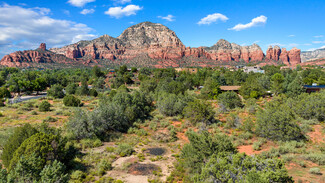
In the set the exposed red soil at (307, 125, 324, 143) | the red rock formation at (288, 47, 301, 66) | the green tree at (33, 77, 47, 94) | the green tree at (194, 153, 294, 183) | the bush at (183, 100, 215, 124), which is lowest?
the exposed red soil at (307, 125, 324, 143)

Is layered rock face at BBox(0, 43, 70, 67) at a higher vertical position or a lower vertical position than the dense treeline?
higher

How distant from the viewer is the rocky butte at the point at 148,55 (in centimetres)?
15450

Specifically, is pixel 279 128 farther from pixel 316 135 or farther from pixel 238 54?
pixel 238 54

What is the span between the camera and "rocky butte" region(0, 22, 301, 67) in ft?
507

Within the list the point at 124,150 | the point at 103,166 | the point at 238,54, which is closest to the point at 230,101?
the point at 124,150

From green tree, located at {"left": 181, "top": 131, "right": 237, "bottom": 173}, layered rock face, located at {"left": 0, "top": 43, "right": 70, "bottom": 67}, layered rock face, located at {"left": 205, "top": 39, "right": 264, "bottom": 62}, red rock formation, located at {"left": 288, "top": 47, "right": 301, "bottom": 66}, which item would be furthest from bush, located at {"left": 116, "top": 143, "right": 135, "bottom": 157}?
red rock formation, located at {"left": 288, "top": 47, "right": 301, "bottom": 66}

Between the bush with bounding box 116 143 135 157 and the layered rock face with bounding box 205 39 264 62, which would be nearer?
the bush with bounding box 116 143 135 157

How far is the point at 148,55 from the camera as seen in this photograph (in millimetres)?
169000

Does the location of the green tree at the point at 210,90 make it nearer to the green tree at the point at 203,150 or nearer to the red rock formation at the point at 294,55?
the green tree at the point at 203,150

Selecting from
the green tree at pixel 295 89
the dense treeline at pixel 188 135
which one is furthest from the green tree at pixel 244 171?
the green tree at pixel 295 89

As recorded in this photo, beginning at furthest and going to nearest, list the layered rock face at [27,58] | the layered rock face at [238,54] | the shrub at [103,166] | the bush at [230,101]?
1. the layered rock face at [238,54]
2. the layered rock face at [27,58]
3. the bush at [230,101]
4. the shrub at [103,166]

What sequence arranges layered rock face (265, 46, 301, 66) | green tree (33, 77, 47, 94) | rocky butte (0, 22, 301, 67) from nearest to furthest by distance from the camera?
green tree (33, 77, 47, 94)
rocky butte (0, 22, 301, 67)
layered rock face (265, 46, 301, 66)

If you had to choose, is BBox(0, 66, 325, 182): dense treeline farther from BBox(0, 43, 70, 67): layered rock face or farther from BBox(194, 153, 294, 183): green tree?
BBox(0, 43, 70, 67): layered rock face

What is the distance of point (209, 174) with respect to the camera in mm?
8914
